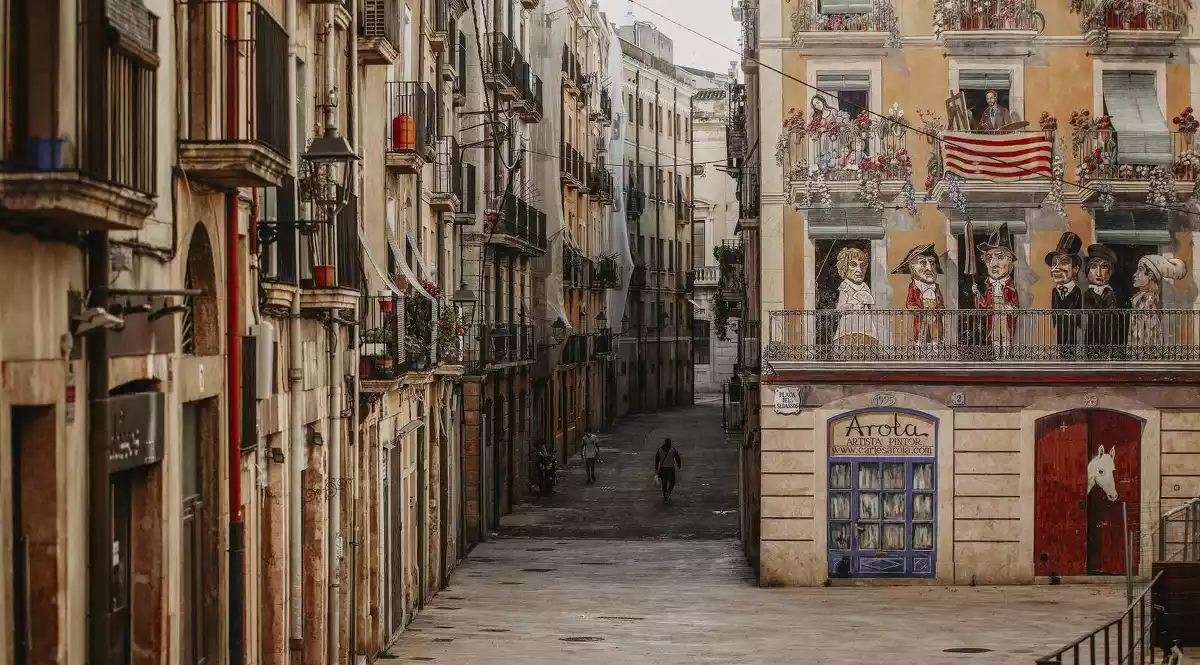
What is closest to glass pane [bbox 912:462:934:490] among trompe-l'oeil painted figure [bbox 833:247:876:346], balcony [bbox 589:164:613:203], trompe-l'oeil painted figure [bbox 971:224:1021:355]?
trompe-l'oeil painted figure [bbox 833:247:876:346]

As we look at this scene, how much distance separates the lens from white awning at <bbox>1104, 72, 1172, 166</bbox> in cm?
3250

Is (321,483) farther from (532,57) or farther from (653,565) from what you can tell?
(532,57)

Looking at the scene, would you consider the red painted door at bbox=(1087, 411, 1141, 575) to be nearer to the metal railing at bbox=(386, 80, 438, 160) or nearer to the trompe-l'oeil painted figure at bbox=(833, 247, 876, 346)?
the trompe-l'oeil painted figure at bbox=(833, 247, 876, 346)

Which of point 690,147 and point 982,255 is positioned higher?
point 690,147

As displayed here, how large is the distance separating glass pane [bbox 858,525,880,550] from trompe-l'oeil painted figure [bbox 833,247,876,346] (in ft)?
11.0

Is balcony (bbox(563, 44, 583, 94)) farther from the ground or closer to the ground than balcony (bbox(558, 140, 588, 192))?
farther from the ground

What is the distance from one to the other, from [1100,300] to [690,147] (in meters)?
61.9

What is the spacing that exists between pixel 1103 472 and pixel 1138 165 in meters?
5.61

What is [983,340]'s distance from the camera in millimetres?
32500

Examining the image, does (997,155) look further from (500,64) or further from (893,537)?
(500,64)

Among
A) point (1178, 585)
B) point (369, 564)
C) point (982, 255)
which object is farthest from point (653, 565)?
point (1178, 585)

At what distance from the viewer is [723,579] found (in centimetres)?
3450

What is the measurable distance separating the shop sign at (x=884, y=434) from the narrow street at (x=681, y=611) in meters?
2.49

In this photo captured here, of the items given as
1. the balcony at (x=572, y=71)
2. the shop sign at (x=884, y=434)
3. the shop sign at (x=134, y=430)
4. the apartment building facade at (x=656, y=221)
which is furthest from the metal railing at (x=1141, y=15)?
the apartment building facade at (x=656, y=221)
